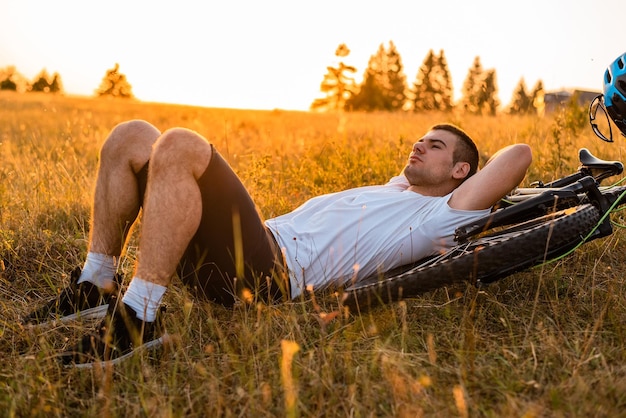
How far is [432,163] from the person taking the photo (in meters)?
3.32

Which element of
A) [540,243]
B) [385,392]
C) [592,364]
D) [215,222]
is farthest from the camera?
[215,222]

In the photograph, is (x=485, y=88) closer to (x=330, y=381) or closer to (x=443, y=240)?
(x=443, y=240)

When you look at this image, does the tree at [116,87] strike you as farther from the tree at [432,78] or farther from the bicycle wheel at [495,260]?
the tree at [432,78]

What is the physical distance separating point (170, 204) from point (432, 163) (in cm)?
152

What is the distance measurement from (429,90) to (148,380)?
4289cm

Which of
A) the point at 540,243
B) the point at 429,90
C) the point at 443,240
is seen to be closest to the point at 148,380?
the point at 443,240

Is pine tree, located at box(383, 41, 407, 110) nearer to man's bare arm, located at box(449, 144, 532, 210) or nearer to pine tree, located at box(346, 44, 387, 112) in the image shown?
pine tree, located at box(346, 44, 387, 112)

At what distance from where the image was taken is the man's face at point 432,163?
331 cm

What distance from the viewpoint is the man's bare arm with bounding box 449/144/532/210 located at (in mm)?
2836

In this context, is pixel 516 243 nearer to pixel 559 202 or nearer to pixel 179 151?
pixel 559 202

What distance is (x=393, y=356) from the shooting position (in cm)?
237

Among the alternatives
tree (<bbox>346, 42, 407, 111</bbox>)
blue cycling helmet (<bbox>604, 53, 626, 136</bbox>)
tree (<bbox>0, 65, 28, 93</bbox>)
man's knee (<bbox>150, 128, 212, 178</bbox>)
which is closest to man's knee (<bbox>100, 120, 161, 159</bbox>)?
man's knee (<bbox>150, 128, 212, 178</bbox>)

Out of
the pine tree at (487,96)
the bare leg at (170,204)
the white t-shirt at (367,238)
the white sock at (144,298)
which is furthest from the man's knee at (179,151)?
the pine tree at (487,96)

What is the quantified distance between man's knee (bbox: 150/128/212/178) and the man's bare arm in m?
1.31
